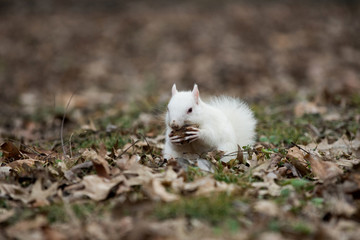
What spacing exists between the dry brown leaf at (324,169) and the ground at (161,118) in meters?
0.02

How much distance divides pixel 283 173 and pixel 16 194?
1.90 metres

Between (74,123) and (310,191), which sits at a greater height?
(74,123)

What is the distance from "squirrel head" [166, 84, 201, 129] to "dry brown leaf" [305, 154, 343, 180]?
958mm

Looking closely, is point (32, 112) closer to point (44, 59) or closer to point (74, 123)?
point (74, 123)

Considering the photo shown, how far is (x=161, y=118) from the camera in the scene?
4176mm

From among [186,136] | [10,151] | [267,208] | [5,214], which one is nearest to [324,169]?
[267,208]

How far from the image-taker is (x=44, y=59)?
1059 cm

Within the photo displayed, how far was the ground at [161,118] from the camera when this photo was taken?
2488 mm

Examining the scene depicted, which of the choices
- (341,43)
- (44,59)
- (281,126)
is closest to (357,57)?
(341,43)

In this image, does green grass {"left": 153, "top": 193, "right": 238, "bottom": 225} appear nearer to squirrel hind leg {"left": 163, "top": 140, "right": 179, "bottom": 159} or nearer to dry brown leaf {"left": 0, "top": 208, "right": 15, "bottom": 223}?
dry brown leaf {"left": 0, "top": 208, "right": 15, "bottom": 223}

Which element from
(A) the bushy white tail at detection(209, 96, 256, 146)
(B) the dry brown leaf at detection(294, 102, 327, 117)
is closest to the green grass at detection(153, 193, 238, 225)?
(A) the bushy white tail at detection(209, 96, 256, 146)

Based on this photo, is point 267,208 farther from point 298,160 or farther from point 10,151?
point 10,151

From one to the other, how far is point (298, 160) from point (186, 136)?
2.89 ft

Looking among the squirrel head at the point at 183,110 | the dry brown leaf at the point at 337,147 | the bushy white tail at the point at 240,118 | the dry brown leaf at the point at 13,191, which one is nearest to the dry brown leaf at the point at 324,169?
the dry brown leaf at the point at 337,147
